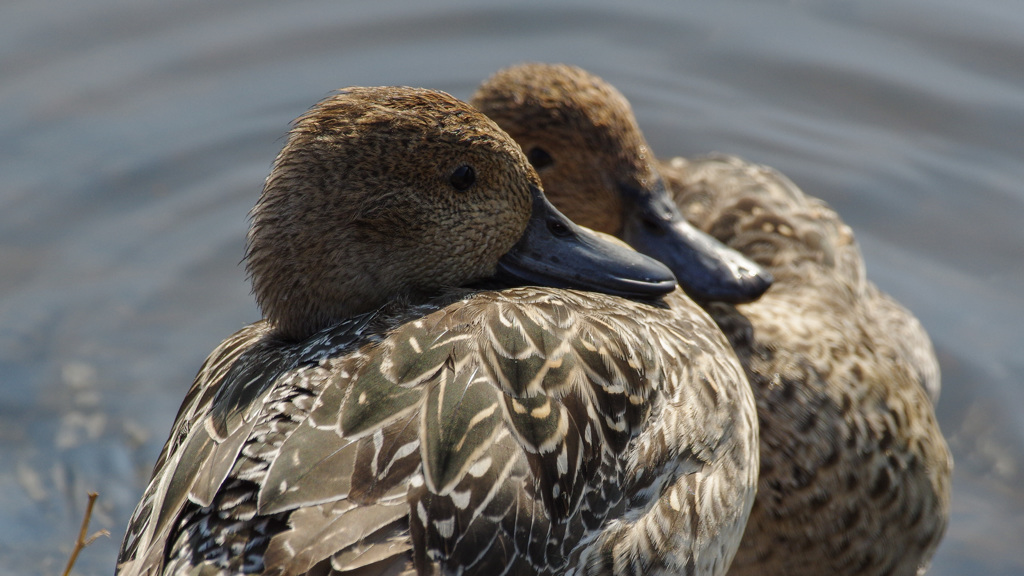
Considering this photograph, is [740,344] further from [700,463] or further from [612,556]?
[612,556]

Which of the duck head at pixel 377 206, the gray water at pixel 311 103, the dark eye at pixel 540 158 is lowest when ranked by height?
the gray water at pixel 311 103

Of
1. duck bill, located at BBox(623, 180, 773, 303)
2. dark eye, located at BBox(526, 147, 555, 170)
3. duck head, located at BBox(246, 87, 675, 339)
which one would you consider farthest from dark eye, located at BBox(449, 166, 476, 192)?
dark eye, located at BBox(526, 147, 555, 170)

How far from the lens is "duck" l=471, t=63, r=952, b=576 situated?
3875 mm

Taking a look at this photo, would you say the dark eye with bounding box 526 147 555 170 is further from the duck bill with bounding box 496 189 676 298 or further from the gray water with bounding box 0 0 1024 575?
the gray water with bounding box 0 0 1024 575

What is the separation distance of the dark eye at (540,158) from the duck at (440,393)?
891 millimetres

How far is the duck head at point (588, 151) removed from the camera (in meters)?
4.10

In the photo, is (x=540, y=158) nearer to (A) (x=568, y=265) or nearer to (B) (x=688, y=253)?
(B) (x=688, y=253)

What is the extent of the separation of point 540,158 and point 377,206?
133 cm

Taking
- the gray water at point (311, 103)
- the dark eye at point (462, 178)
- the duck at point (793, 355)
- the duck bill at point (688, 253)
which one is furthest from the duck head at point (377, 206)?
the gray water at point (311, 103)

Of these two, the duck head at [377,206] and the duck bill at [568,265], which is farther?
the duck bill at [568,265]

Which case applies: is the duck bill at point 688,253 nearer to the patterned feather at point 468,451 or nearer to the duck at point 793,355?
the duck at point 793,355

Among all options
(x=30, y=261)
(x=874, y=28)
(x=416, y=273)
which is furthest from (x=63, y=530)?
(x=874, y=28)

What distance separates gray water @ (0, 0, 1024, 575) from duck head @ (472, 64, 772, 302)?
5.90ft

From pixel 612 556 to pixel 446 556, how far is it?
51 cm
